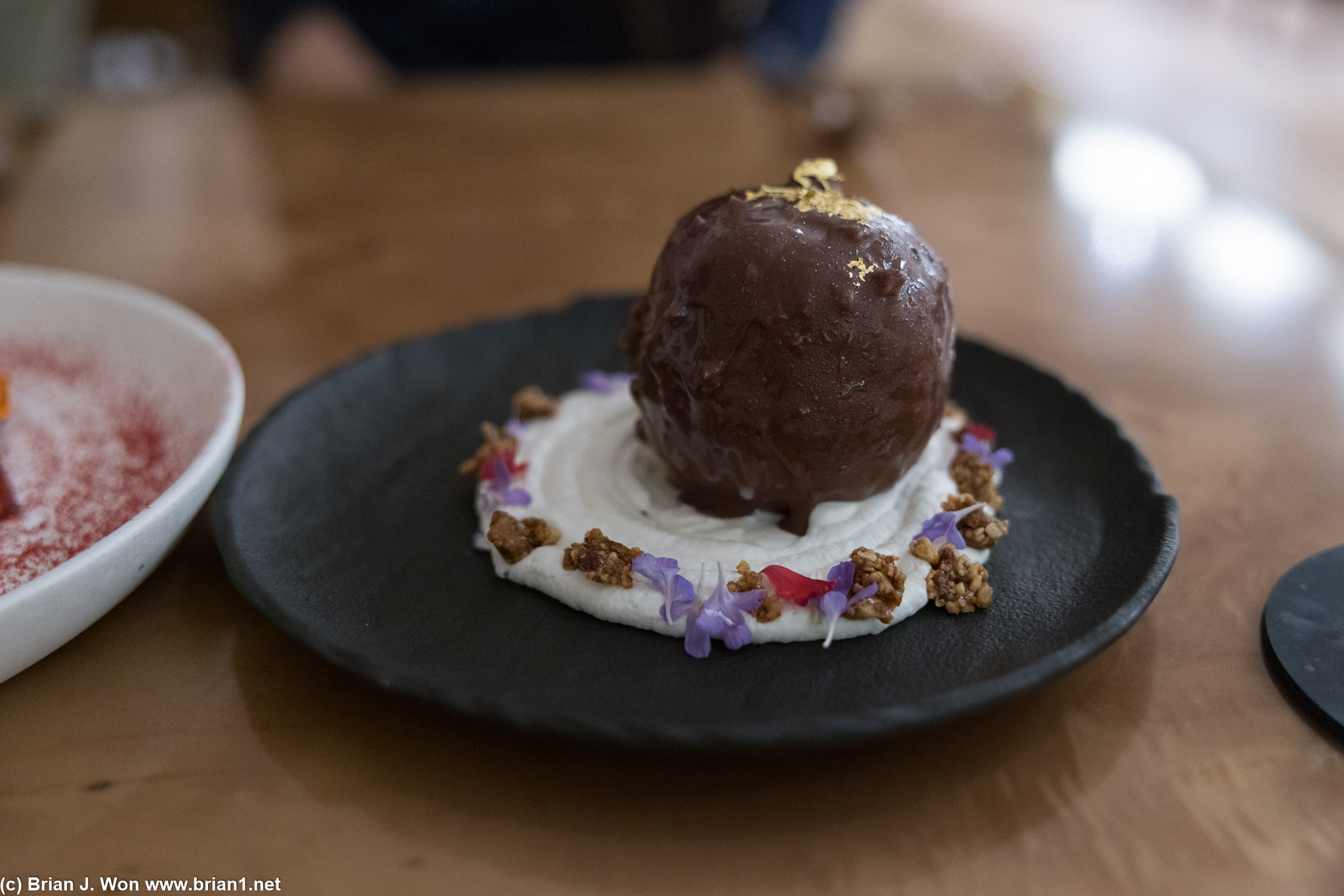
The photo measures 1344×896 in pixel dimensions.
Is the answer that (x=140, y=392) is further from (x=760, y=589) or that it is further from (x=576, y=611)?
(x=760, y=589)

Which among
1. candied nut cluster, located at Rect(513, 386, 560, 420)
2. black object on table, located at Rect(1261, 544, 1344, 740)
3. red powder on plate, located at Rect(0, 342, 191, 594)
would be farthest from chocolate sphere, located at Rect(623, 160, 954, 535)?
red powder on plate, located at Rect(0, 342, 191, 594)

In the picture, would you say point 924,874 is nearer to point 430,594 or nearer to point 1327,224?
point 430,594

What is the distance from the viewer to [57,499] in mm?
1144

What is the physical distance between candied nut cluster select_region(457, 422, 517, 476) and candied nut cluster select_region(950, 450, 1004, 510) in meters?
0.48

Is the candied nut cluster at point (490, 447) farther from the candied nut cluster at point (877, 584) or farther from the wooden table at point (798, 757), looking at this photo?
the candied nut cluster at point (877, 584)

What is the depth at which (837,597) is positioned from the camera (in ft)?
2.96

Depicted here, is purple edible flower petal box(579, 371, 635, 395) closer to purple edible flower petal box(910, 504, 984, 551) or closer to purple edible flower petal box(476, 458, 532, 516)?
purple edible flower petal box(476, 458, 532, 516)

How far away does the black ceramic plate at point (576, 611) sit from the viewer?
2.66 feet

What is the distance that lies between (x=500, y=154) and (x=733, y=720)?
1.87m

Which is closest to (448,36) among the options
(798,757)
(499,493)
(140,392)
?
(140,392)

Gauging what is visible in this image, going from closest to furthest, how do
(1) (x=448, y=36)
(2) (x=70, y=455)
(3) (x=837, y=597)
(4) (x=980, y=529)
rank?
(3) (x=837, y=597), (4) (x=980, y=529), (2) (x=70, y=455), (1) (x=448, y=36)

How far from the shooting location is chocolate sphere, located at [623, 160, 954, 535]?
970 millimetres

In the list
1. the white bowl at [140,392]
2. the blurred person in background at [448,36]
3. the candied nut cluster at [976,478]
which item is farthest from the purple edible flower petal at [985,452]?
the blurred person in background at [448,36]

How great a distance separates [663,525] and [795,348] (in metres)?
0.23
